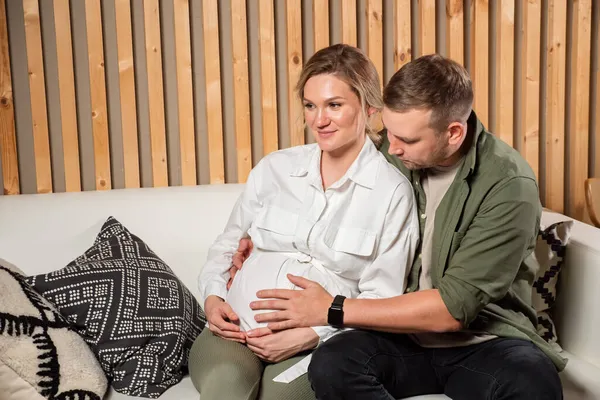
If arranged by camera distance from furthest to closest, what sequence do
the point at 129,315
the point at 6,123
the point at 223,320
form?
the point at 6,123 → the point at 129,315 → the point at 223,320

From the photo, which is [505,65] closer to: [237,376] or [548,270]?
[548,270]

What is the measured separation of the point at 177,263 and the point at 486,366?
3.56 ft

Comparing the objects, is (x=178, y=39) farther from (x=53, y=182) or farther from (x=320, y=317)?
(x=320, y=317)

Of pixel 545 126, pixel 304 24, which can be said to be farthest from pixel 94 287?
pixel 545 126

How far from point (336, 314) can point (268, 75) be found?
1223mm

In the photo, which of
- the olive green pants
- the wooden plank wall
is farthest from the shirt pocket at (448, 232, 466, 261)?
the wooden plank wall

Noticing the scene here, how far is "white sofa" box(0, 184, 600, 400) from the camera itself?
2246 millimetres

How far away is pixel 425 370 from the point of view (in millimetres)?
1902

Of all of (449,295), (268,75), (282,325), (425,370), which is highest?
(268,75)

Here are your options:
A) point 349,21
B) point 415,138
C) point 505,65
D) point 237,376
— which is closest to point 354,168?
point 415,138

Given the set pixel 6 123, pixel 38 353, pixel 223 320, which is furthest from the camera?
pixel 6 123

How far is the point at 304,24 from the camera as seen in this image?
289 cm

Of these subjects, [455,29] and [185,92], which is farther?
[455,29]

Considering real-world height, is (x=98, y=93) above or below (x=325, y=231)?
above
